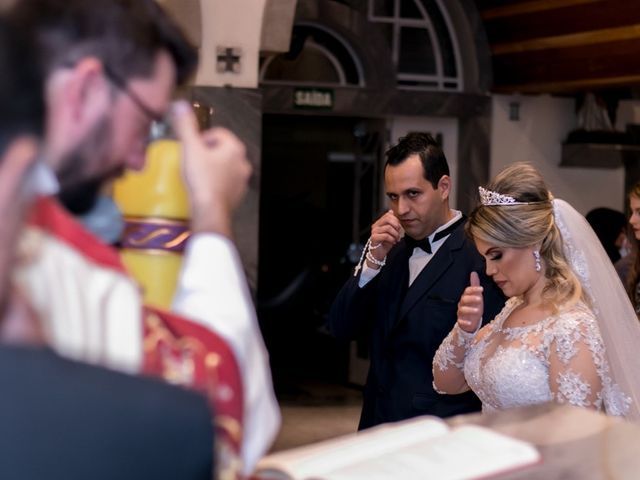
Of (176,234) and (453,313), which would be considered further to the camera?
(453,313)

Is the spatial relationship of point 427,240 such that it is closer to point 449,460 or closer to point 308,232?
point 449,460

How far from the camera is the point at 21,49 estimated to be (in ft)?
2.86

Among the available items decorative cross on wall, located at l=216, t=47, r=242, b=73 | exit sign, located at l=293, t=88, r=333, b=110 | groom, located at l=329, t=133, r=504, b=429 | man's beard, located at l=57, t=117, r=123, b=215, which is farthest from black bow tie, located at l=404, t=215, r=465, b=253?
exit sign, located at l=293, t=88, r=333, b=110

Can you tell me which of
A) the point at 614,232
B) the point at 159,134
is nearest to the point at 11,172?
the point at 159,134

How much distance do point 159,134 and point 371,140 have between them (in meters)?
8.60

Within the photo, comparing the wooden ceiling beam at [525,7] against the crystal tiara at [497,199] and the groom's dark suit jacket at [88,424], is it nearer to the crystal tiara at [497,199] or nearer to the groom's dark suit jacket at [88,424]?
the crystal tiara at [497,199]

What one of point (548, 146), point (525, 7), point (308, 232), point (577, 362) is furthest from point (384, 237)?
point (308, 232)

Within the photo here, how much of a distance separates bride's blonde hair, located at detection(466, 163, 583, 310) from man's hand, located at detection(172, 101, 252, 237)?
2.36 m

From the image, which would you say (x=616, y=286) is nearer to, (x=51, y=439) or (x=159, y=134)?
(x=159, y=134)

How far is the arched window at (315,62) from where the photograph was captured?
9102 millimetres

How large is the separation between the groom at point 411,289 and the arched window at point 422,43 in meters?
5.21

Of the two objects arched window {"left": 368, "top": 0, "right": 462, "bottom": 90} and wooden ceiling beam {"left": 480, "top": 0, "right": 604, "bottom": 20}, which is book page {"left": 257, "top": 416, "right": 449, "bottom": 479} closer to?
wooden ceiling beam {"left": 480, "top": 0, "right": 604, "bottom": 20}

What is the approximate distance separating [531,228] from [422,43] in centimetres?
638

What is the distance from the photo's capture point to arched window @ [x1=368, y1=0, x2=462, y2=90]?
9.43 metres
